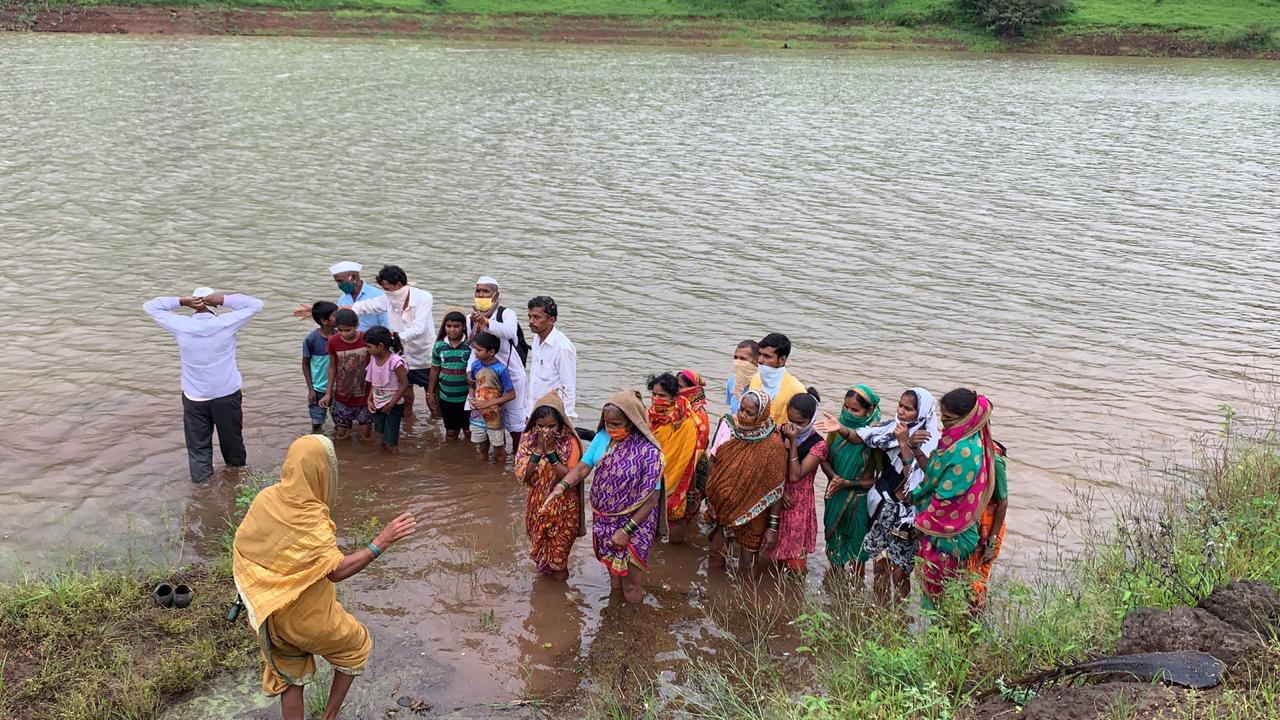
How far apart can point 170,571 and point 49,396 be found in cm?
419

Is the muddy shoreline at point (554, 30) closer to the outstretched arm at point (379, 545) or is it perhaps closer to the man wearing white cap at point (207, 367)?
the man wearing white cap at point (207, 367)

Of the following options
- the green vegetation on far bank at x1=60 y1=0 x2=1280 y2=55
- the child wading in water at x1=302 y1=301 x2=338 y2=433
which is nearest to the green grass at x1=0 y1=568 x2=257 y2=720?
the child wading in water at x1=302 y1=301 x2=338 y2=433

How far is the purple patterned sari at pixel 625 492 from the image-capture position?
5.67m

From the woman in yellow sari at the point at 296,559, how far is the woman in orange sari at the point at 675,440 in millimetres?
2310

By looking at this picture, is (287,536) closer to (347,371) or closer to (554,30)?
(347,371)

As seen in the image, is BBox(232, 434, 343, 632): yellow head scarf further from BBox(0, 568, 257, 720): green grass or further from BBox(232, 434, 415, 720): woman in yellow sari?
BBox(0, 568, 257, 720): green grass

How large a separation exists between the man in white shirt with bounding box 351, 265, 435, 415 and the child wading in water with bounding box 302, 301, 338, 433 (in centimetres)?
33

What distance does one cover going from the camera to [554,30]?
49438 millimetres

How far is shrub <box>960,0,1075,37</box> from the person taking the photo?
173 feet

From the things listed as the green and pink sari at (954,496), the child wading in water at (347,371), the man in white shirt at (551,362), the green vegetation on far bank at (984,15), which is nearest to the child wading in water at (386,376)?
the child wading in water at (347,371)

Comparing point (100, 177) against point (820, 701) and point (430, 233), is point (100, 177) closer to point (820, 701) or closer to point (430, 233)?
point (430, 233)

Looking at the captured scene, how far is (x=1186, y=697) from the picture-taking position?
4.07 m

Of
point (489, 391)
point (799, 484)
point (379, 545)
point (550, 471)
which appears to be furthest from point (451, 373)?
point (379, 545)

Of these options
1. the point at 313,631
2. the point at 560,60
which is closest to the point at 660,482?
the point at 313,631
